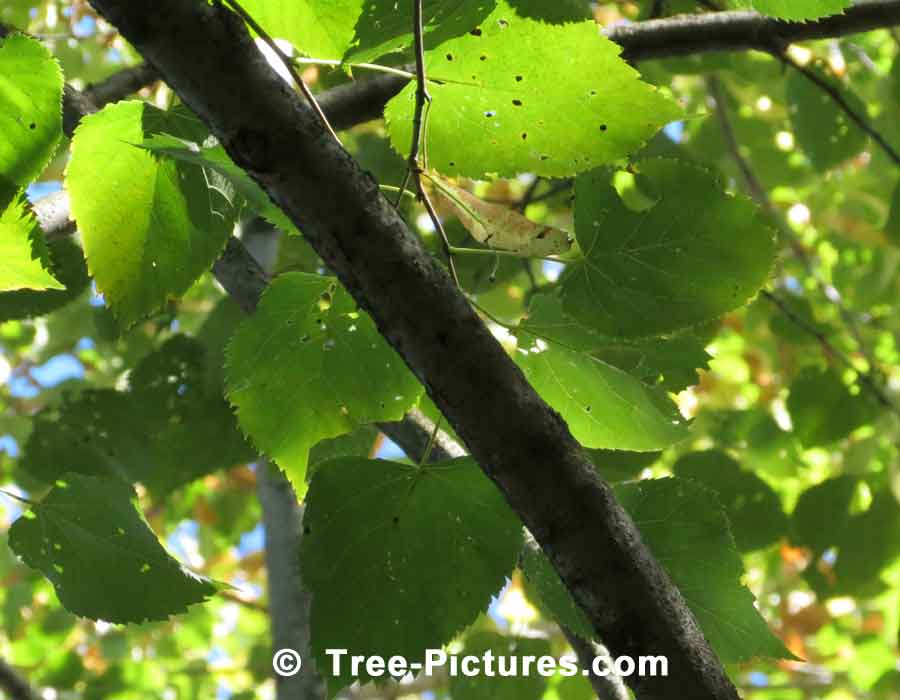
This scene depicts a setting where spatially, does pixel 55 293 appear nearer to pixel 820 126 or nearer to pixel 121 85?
pixel 121 85

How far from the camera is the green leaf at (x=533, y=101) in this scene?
26.2 inches

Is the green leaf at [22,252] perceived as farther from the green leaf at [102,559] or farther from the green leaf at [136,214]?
the green leaf at [102,559]

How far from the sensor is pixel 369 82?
39.1 inches

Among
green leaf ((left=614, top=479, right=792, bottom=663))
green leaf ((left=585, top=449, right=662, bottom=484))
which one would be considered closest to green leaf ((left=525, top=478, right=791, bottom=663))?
green leaf ((left=614, top=479, right=792, bottom=663))

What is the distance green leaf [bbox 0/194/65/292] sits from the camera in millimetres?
631

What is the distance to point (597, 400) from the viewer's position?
784mm

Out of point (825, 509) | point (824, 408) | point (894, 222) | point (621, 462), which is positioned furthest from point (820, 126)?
point (621, 462)

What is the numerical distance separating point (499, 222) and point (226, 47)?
9.5 inches

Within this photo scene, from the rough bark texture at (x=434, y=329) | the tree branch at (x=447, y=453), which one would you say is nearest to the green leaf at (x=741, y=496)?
the tree branch at (x=447, y=453)

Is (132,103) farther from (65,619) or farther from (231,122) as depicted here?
(65,619)

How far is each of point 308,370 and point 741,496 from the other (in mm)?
939

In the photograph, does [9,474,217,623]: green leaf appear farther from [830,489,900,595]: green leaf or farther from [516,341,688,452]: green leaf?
[830,489,900,595]: green leaf

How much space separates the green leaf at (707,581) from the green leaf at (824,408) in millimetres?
1024

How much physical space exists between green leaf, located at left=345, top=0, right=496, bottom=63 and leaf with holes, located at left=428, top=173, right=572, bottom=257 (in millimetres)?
96
